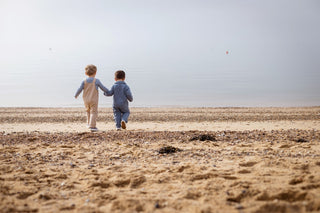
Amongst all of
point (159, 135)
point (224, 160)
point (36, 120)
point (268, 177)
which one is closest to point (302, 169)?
point (268, 177)

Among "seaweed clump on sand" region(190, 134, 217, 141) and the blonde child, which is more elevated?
the blonde child

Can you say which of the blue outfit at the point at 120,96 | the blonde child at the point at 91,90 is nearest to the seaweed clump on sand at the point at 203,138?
the blue outfit at the point at 120,96

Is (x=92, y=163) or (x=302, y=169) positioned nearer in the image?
(x=302, y=169)

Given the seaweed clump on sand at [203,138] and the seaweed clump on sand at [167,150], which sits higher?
the seaweed clump on sand at [203,138]

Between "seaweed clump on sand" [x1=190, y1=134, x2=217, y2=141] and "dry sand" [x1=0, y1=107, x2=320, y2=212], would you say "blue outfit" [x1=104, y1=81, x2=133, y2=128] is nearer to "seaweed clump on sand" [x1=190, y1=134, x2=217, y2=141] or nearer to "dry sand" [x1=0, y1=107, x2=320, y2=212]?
"dry sand" [x1=0, y1=107, x2=320, y2=212]

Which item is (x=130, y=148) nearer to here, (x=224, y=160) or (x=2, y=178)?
(x=224, y=160)

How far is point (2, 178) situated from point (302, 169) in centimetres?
465

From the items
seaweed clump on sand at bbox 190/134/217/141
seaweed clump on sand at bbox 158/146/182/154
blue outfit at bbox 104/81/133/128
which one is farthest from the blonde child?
seaweed clump on sand at bbox 158/146/182/154

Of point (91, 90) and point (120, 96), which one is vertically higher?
point (91, 90)

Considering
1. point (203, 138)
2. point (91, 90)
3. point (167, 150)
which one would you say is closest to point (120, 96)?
point (91, 90)

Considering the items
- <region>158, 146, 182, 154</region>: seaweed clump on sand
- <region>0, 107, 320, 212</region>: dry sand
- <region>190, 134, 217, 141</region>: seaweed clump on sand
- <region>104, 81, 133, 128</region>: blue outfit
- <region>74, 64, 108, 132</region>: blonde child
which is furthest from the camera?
<region>104, 81, 133, 128</region>: blue outfit

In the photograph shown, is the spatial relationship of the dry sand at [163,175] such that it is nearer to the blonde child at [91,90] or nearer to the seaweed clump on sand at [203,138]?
the seaweed clump on sand at [203,138]

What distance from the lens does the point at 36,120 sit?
46.7 ft

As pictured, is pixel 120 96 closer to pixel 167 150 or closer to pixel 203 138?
pixel 203 138
